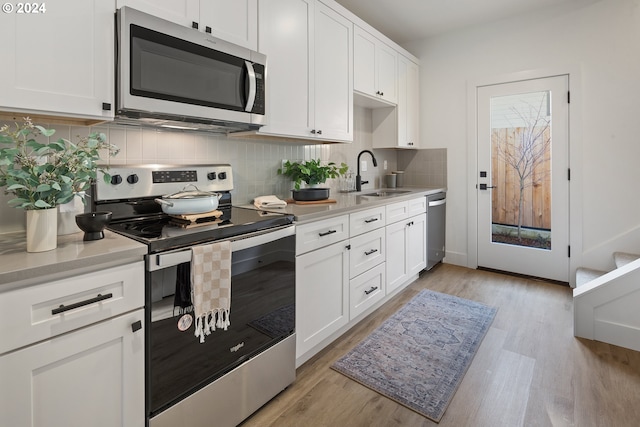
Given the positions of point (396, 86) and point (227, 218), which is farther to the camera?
point (396, 86)

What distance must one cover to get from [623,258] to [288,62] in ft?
10.7

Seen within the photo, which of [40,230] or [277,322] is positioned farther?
[277,322]

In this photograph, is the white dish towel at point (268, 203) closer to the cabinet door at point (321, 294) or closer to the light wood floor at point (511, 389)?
the cabinet door at point (321, 294)

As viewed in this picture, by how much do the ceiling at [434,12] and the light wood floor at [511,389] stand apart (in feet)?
9.42

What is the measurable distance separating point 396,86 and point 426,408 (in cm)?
301

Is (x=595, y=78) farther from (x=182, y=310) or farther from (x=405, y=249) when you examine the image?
(x=182, y=310)

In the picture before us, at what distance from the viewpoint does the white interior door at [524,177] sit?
130 inches

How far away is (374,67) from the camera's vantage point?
10.3 feet

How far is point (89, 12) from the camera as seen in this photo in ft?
4.34

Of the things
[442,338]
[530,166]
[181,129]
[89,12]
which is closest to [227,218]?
[181,129]

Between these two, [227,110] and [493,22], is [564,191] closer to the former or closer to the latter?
[493,22]

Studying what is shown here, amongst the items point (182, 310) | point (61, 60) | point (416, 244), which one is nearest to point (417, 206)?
point (416, 244)

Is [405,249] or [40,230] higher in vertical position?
[40,230]

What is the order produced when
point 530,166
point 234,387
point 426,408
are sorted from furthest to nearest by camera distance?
1. point 530,166
2. point 426,408
3. point 234,387
